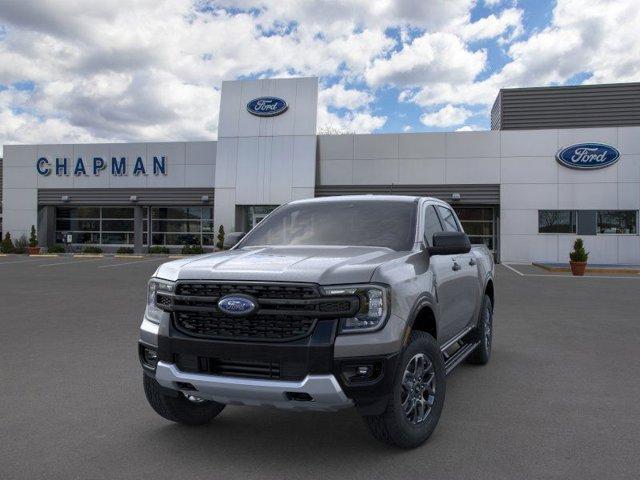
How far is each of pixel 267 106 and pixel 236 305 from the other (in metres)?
26.2

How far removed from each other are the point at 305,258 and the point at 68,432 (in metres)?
2.21

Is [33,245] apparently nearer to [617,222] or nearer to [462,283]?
[617,222]

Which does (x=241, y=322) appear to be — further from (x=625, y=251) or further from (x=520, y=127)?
(x=520, y=127)

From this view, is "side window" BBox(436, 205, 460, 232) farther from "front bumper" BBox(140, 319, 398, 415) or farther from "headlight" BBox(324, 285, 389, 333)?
"front bumper" BBox(140, 319, 398, 415)

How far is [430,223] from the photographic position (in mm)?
5035

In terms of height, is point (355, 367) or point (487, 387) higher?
point (355, 367)

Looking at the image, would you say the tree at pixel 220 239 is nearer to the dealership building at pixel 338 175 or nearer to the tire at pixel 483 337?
the dealership building at pixel 338 175

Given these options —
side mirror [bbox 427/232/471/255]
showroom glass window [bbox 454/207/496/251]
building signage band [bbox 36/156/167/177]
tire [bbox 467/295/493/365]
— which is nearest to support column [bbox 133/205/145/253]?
building signage band [bbox 36/156/167/177]

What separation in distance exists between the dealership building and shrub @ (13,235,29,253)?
0.98m

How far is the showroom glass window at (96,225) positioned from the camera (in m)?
33.3

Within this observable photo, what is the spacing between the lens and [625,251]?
25578 mm

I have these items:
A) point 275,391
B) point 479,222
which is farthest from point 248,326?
point 479,222

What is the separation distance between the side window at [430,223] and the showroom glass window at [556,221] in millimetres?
23059

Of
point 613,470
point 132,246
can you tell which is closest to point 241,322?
point 613,470
